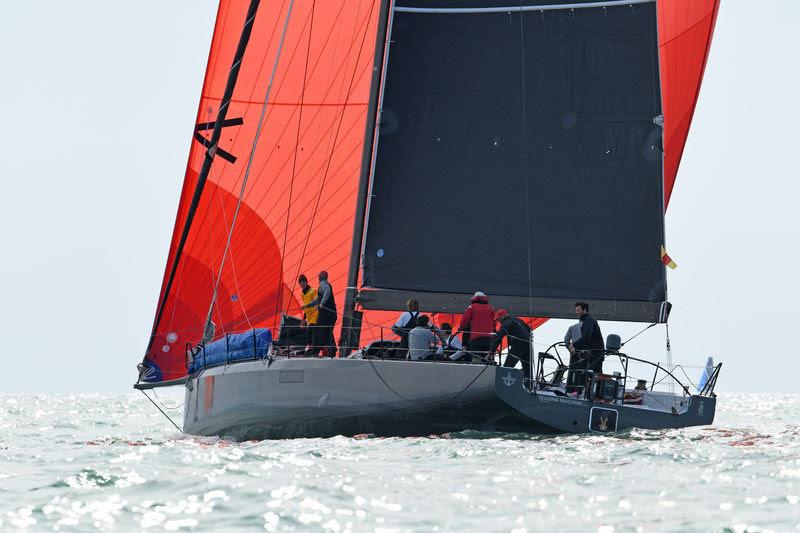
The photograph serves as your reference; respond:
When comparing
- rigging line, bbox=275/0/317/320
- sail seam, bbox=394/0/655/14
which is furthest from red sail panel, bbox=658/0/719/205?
rigging line, bbox=275/0/317/320

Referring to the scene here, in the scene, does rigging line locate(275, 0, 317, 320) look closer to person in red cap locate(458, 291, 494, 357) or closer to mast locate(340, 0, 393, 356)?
mast locate(340, 0, 393, 356)

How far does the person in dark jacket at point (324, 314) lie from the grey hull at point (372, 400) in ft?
2.79

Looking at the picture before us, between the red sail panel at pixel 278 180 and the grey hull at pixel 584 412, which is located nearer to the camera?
the grey hull at pixel 584 412

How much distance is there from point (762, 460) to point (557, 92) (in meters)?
5.71

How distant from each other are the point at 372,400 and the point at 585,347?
2488mm

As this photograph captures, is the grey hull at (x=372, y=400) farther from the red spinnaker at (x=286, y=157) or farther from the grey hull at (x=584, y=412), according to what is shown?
the red spinnaker at (x=286, y=157)

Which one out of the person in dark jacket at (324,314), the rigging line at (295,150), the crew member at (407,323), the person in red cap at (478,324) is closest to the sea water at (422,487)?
the person in red cap at (478,324)

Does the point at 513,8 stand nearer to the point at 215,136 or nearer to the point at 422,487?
the point at 215,136

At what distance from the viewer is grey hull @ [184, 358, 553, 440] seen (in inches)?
482

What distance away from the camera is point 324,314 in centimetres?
1448

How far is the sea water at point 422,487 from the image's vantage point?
788 cm

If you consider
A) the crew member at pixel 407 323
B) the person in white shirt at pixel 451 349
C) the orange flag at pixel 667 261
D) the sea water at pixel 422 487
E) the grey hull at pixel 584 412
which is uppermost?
the orange flag at pixel 667 261

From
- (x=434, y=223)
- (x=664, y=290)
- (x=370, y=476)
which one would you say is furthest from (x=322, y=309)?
(x=370, y=476)

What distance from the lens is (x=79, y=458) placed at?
11930mm
